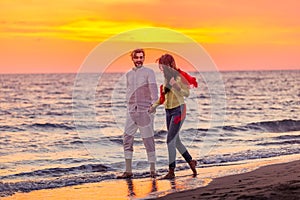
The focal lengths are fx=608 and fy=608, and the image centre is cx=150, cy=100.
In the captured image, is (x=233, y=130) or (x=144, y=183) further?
(x=233, y=130)

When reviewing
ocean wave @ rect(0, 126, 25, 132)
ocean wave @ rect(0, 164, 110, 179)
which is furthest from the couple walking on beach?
ocean wave @ rect(0, 126, 25, 132)

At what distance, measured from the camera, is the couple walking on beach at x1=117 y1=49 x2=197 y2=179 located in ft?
33.2

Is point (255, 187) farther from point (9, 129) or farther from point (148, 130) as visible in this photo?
point (9, 129)

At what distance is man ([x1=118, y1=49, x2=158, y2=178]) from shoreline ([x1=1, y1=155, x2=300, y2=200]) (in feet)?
2.41

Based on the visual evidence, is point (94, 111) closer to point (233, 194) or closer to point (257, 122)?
point (257, 122)

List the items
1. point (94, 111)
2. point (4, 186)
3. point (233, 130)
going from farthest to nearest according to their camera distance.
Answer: point (94, 111)
point (233, 130)
point (4, 186)

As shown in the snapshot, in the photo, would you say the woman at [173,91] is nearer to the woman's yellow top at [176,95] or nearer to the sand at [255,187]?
the woman's yellow top at [176,95]

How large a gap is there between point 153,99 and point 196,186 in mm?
1772

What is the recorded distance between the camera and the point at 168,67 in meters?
10.1

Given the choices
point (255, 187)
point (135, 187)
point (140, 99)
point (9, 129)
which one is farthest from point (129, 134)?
point (9, 129)

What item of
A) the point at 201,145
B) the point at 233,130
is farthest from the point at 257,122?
the point at 201,145

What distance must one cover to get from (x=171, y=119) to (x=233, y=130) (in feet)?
44.3

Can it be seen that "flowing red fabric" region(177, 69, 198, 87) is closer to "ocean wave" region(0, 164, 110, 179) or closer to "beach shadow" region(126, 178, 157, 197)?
"beach shadow" region(126, 178, 157, 197)

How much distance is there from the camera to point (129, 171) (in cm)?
1129
